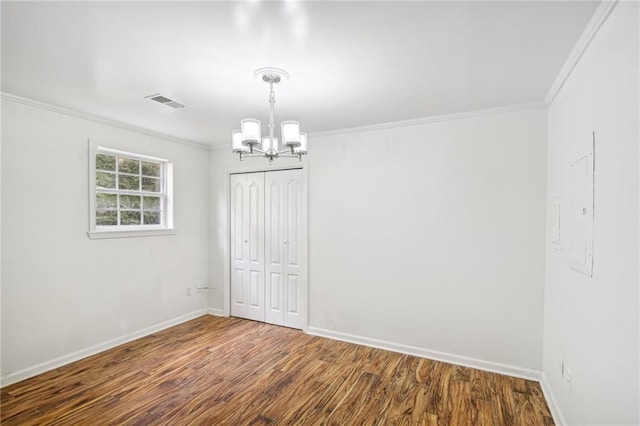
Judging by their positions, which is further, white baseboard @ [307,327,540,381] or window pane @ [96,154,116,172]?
window pane @ [96,154,116,172]

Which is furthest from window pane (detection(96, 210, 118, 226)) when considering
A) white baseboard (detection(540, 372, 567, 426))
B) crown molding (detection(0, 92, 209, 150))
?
white baseboard (detection(540, 372, 567, 426))

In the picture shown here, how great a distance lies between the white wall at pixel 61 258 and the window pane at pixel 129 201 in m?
0.41

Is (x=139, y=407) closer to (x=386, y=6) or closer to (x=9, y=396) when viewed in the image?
(x=9, y=396)

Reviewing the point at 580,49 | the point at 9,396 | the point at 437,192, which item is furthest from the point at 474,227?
the point at 9,396

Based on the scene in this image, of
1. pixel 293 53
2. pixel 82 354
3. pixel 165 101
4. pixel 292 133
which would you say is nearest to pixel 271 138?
pixel 292 133

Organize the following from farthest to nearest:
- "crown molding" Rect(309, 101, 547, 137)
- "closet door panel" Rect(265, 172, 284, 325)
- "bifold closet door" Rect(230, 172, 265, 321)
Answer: "bifold closet door" Rect(230, 172, 265, 321) → "closet door panel" Rect(265, 172, 284, 325) → "crown molding" Rect(309, 101, 547, 137)

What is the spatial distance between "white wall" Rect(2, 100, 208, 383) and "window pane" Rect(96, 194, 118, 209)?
23 centimetres

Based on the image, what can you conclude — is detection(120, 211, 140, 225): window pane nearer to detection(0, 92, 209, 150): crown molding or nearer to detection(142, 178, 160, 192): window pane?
detection(142, 178, 160, 192): window pane

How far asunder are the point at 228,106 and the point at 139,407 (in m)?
2.61

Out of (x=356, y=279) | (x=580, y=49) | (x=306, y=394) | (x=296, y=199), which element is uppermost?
(x=580, y=49)

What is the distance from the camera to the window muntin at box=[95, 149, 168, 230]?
359 centimetres

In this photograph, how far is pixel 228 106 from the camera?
2.99 meters

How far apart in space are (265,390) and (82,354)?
205 cm

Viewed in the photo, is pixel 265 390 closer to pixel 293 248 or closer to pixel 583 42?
pixel 293 248
